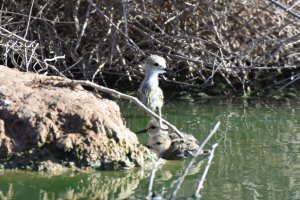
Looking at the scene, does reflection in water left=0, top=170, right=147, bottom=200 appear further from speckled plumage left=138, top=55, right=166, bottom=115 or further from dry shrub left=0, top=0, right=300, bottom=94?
dry shrub left=0, top=0, right=300, bottom=94

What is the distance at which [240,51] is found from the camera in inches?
360

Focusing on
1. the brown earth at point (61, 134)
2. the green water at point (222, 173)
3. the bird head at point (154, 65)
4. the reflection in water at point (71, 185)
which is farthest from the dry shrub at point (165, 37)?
the reflection in water at point (71, 185)

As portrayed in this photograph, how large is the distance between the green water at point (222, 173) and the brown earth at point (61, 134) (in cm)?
13

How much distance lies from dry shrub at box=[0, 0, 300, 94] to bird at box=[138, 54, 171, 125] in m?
0.21

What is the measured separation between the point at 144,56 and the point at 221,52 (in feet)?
3.06

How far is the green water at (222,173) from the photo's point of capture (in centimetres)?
532

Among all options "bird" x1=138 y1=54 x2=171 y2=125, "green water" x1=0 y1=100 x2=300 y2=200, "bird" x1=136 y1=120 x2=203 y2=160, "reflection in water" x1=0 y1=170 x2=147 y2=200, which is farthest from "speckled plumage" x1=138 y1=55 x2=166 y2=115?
"reflection in water" x1=0 y1=170 x2=147 y2=200

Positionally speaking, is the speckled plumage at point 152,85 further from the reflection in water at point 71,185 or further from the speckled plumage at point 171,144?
the reflection in water at point 71,185

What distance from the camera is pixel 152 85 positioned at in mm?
8461

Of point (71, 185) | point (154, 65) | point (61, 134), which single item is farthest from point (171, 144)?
point (154, 65)

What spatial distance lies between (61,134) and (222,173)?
1.23m

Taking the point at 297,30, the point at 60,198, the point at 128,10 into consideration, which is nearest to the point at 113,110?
the point at 60,198

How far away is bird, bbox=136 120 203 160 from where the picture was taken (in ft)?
20.8

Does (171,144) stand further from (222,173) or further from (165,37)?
(165,37)
